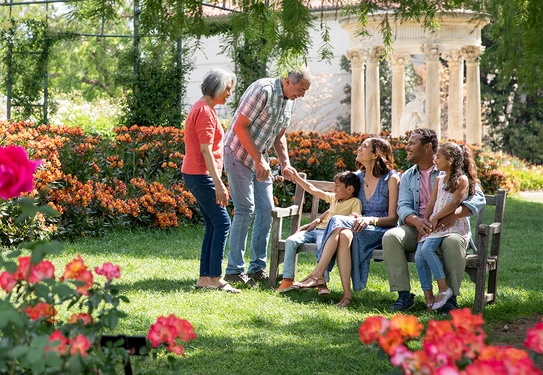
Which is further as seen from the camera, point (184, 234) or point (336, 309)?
point (184, 234)

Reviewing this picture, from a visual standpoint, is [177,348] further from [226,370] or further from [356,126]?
[356,126]

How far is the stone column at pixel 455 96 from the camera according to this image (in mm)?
19203

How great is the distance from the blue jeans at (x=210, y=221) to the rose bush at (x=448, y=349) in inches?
145

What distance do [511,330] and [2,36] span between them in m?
14.0

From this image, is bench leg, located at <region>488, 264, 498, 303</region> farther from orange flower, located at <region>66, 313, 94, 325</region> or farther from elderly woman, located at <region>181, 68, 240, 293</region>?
orange flower, located at <region>66, 313, 94, 325</region>

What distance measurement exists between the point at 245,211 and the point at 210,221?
0.31 metres

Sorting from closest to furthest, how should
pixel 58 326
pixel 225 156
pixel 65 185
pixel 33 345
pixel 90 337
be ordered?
pixel 33 345
pixel 90 337
pixel 58 326
pixel 225 156
pixel 65 185

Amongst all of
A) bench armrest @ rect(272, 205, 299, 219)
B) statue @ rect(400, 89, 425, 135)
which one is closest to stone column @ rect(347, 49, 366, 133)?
statue @ rect(400, 89, 425, 135)

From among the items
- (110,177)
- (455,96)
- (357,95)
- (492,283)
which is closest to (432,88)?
(455,96)

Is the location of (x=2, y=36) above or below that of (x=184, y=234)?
above

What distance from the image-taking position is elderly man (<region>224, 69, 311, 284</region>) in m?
5.93

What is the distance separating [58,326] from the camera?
8.17 ft

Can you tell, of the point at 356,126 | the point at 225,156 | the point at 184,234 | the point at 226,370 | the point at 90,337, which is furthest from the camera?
the point at 356,126

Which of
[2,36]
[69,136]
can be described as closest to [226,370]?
[69,136]
